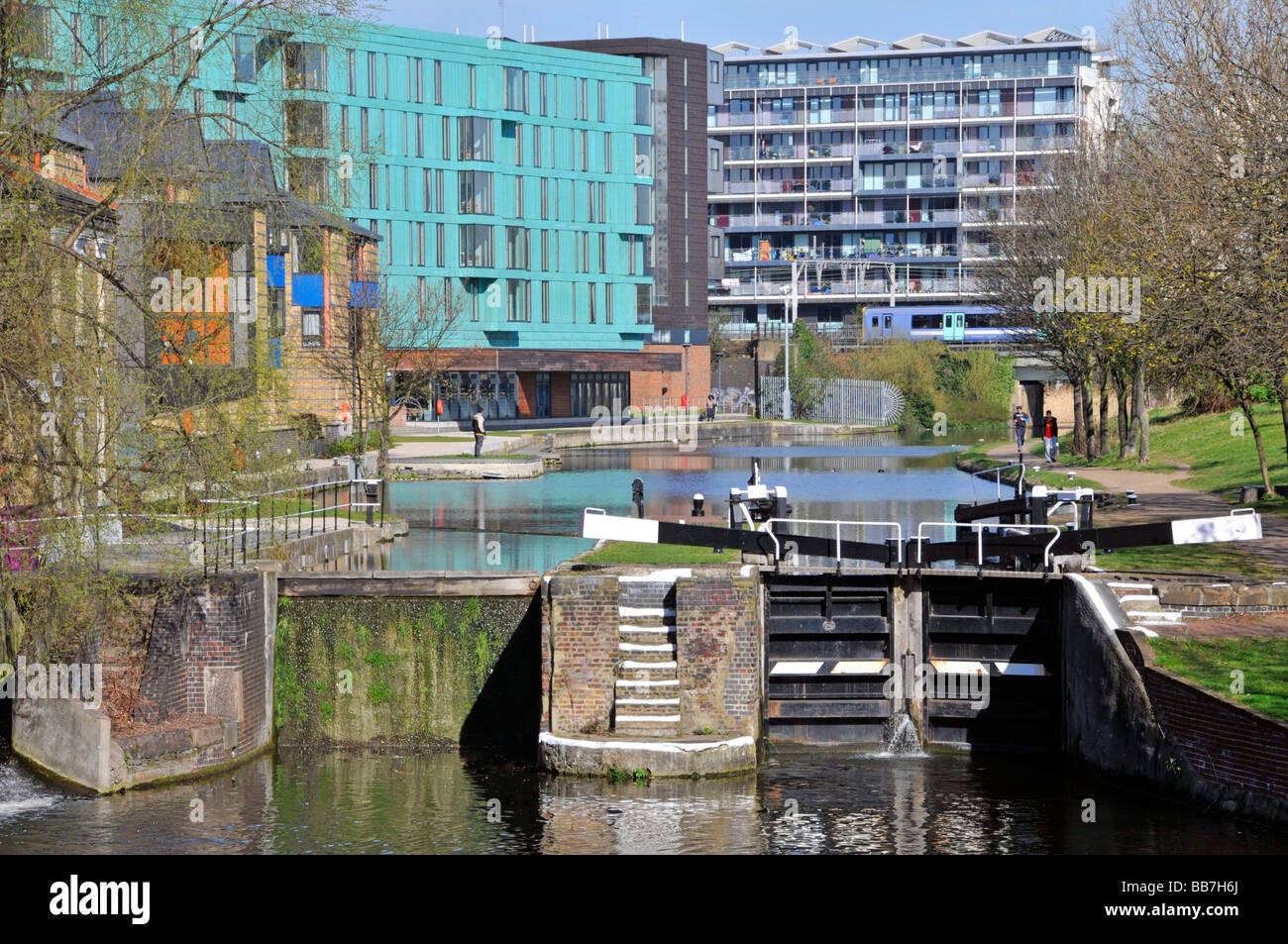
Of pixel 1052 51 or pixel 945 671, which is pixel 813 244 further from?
pixel 945 671

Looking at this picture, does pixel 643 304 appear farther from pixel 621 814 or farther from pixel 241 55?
pixel 621 814

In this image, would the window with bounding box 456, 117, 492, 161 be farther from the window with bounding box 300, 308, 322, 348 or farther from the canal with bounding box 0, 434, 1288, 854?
the canal with bounding box 0, 434, 1288, 854

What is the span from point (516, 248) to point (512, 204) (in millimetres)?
2313

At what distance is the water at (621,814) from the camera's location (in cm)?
1753

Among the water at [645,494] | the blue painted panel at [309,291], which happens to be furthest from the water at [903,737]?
the blue painted panel at [309,291]

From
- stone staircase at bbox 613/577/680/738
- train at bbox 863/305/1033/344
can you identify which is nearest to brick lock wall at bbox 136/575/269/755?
stone staircase at bbox 613/577/680/738

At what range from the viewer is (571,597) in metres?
21.3

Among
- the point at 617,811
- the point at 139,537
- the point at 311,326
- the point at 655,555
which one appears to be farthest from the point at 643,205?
the point at 617,811

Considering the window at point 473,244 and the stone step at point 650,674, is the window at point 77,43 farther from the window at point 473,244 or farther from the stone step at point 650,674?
the window at point 473,244

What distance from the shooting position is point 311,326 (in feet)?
201

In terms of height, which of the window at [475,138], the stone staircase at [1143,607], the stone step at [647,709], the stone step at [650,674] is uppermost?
the window at [475,138]

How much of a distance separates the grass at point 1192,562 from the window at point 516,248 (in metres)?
58.2
